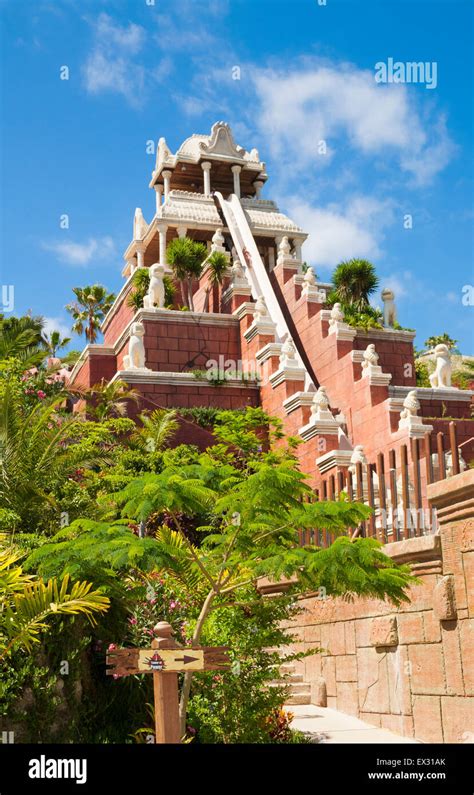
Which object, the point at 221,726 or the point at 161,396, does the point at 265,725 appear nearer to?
the point at 221,726

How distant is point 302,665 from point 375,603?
2.53 m

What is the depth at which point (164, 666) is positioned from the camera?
6.73m

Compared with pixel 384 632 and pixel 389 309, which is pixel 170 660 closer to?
pixel 384 632

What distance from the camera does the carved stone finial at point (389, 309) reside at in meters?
30.3

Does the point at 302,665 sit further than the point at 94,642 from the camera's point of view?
Yes

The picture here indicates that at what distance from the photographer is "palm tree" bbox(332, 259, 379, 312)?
31.4m

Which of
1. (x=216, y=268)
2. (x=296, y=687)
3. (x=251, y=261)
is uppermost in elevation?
(x=251, y=261)

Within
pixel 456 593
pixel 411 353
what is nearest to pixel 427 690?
pixel 456 593

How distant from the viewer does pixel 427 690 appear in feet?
31.0

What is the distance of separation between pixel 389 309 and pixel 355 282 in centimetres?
175

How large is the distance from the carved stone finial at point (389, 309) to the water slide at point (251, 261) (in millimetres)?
3450

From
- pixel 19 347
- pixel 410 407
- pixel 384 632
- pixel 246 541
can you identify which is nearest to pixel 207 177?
pixel 19 347

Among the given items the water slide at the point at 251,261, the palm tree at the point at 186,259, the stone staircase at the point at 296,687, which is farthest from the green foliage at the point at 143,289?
the stone staircase at the point at 296,687

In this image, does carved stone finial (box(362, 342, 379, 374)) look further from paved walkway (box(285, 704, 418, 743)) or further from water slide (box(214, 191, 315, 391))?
paved walkway (box(285, 704, 418, 743))
